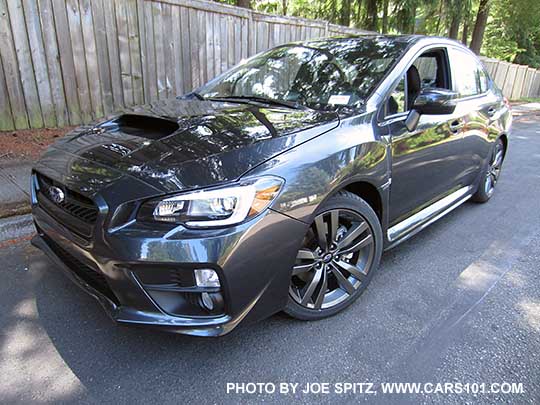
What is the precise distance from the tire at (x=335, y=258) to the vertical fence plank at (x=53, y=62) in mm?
4702

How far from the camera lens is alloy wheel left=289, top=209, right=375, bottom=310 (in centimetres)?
223

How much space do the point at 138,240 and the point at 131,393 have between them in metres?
0.76

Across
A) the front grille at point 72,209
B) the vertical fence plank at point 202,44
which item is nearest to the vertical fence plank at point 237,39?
the vertical fence plank at point 202,44

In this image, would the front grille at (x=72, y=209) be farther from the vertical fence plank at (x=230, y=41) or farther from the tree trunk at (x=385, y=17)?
the tree trunk at (x=385, y=17)

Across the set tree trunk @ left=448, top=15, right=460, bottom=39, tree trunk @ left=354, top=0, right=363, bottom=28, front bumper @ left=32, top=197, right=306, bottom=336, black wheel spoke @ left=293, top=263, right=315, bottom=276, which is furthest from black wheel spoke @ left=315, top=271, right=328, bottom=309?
tree trunk @ left=448, top=15, right=460, bottom=39

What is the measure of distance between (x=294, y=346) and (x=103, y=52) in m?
5.14

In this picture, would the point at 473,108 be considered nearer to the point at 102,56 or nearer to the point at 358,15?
the point at 102,56

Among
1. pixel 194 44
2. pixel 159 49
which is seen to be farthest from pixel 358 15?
pixel 159 49

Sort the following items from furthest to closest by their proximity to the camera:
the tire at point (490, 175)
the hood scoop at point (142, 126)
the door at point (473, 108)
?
1. the tire at point (490, 175)
2. the door at point (473, 108)
3. the hood scoop at point (142, 126)

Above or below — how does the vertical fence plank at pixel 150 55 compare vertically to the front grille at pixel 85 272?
above

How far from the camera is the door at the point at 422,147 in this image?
2.70m

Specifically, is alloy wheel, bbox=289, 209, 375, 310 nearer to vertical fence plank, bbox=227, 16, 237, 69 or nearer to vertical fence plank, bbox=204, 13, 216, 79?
vertical fence plank, bbox=204, 13, 216, 79

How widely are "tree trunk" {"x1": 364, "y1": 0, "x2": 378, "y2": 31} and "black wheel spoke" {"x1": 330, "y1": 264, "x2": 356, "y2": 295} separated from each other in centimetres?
1127

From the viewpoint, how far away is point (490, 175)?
4.49 m
